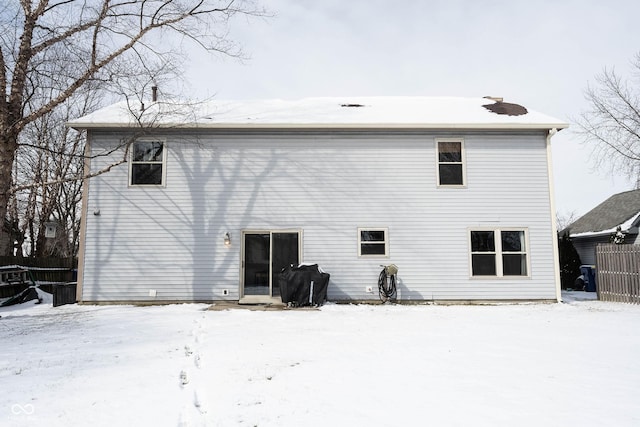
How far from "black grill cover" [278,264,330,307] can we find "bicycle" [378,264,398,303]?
149 cm

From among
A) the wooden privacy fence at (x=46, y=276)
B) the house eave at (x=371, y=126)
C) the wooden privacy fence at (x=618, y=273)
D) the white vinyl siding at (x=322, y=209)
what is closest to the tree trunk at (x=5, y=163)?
the house eave at (x=371, y=126)

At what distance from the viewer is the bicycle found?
10.6m

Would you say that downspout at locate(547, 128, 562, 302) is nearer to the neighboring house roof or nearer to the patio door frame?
the patio door frame

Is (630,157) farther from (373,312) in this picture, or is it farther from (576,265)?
(373,312)

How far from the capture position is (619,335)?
666 cm

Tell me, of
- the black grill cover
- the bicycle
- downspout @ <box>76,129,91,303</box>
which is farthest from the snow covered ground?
downspout @ <box>76,129,91,303</box>

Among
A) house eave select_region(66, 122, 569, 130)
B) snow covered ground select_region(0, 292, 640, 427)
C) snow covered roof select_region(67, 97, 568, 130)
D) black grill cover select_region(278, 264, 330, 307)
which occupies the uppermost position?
snow covered roof select_region(67, 97, 568, 130)

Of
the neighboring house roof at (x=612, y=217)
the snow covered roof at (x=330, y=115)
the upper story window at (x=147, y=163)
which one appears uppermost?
the snow covered roof at (x=330, y=115)

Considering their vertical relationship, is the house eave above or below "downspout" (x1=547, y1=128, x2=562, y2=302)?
above

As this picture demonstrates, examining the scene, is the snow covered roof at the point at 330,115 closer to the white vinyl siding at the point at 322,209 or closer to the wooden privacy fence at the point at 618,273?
the white vinyl siding at the point at 322,209

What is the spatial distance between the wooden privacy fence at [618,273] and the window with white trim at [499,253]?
8.78 feet

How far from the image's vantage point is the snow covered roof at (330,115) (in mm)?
11055

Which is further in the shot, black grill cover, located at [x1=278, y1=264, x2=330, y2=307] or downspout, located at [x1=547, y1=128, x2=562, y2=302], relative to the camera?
downspout, located at [x1=547, y1=128, x2=562, y2=302]

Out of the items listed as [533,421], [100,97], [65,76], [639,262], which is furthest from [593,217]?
[100,97]
